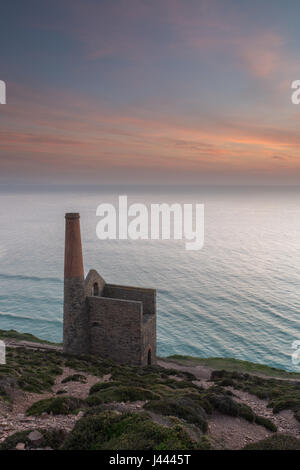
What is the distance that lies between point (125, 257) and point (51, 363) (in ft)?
235

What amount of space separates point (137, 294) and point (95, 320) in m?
4.77

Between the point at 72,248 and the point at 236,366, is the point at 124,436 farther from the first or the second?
the point at 236,366

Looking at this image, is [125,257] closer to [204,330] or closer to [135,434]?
[204,330]

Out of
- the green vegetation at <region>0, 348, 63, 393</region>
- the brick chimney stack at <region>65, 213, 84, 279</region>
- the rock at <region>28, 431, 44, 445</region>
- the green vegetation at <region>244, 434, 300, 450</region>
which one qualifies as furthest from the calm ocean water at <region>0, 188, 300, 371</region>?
the rock at <region>28, 431, 44, 445</region>

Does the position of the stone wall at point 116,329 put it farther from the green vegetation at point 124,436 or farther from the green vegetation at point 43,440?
the green vegetation at point 43,440

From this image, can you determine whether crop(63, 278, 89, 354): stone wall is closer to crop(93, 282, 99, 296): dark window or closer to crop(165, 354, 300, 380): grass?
crop(93, 282, 99, 296): dark window

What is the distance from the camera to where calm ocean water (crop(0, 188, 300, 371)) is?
161ft

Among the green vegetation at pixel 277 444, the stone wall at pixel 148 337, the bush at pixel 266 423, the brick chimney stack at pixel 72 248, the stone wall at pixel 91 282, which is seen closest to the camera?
the green vegetation at pixel 277 444

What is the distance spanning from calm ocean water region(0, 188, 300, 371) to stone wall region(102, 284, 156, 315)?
60.4ft

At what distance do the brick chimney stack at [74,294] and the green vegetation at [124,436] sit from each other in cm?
1740

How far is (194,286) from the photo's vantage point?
69.4 meters

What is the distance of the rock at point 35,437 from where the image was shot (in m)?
8.77

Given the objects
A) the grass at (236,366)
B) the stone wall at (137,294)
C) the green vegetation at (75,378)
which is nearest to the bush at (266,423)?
the green vegetation at (75,378)
